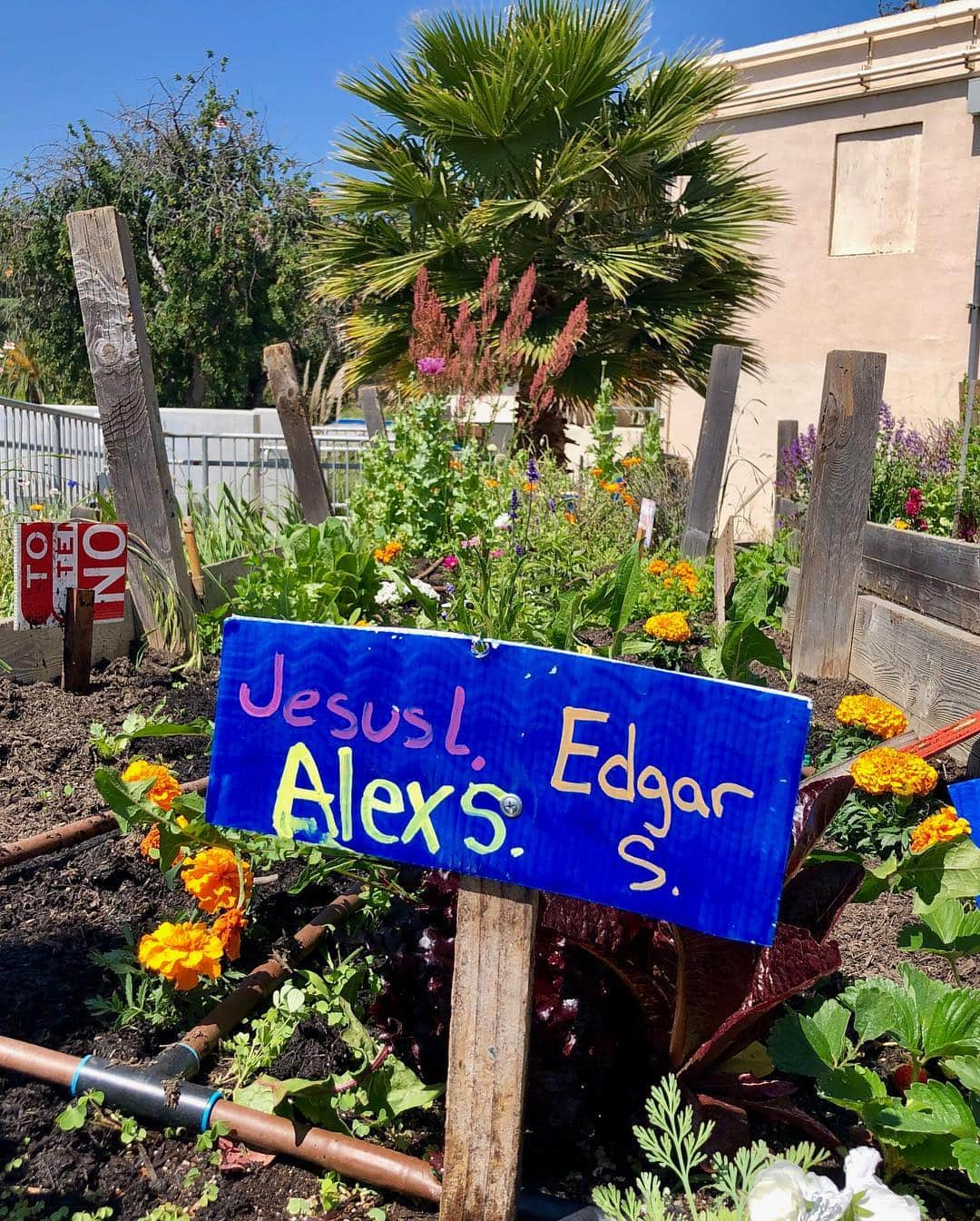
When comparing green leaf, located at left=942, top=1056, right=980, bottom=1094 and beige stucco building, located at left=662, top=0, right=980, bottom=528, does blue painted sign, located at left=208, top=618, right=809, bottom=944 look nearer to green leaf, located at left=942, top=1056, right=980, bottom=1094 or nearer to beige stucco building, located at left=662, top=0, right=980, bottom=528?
green leaf, located at left=942, top=1056, right=980, bottom=1094

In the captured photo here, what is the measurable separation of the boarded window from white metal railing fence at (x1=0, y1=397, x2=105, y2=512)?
29.8ft

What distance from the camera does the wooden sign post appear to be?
1.03m

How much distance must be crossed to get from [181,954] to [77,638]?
5.96ft

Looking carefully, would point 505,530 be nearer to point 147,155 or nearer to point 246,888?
point 246,888

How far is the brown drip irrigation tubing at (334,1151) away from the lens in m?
1.24

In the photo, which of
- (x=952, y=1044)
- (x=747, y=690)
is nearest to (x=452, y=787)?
(x=747, y=690)

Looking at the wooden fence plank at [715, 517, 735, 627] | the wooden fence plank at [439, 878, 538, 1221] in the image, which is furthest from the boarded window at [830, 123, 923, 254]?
the wooden fence plank at [439, 878, 538, 1221]

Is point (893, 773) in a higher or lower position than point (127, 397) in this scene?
lower

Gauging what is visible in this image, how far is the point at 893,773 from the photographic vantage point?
6.83ft

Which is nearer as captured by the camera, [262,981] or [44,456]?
[262,981]

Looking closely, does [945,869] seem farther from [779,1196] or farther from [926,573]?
[926,573]

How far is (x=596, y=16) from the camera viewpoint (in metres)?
8.49

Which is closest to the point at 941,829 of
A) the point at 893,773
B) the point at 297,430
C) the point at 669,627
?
the point at 893,773

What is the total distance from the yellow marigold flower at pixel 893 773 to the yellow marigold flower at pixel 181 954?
1.32 meters
